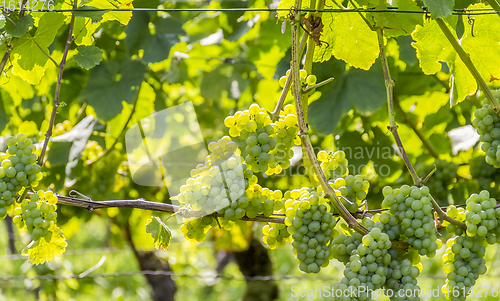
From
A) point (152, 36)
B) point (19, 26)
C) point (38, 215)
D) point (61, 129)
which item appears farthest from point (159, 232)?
point (61, 129)

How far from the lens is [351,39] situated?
2.49ft

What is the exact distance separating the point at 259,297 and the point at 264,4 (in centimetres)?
243

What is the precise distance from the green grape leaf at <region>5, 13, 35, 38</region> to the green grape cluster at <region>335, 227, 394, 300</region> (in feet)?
1.99

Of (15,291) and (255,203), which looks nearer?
(255,203)

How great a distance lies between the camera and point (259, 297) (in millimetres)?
3127

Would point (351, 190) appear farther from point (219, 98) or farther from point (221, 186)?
point (219, 98)

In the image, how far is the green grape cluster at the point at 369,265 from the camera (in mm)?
506

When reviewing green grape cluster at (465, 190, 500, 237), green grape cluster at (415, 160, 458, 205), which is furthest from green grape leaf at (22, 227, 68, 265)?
green grape cluster at (415, 160, 458, 205)

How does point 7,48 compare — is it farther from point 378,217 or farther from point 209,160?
point 378,217

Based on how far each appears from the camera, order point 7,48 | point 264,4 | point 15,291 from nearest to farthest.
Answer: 1. point 7,48
2. point 264,4
3. point 15,291

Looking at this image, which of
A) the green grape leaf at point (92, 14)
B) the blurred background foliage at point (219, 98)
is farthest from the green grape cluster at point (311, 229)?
the blurred background foliage at point (219, 98)

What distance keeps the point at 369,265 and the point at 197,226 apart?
0.25m

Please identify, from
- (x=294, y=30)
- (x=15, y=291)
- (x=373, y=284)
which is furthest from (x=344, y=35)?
(x=15, y=291)

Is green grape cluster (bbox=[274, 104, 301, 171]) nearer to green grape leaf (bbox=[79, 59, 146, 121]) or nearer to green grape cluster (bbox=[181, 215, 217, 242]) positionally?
green grape cluster (bbox=[181, 215, 217, 242])
